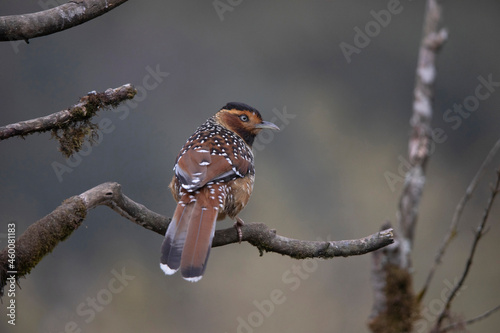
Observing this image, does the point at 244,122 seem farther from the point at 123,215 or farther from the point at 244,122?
the point at 123,215

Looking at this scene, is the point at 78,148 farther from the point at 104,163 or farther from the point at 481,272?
the point at 481,272

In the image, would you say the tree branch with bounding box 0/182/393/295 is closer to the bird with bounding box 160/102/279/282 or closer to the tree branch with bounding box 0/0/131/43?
the bird with bounding box 160/102/279/282

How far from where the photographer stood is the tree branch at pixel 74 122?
110 inches

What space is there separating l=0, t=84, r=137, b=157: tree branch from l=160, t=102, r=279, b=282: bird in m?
0.64

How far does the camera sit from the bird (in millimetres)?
3033

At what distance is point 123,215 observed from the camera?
314cm

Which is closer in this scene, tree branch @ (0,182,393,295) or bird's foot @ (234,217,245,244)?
tree branch @ (0,182,393,295)

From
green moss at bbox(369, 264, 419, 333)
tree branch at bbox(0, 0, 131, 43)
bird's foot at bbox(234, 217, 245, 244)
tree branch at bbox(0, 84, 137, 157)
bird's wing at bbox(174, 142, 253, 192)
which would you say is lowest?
green moss at bbox(369, 264, 419, 333)

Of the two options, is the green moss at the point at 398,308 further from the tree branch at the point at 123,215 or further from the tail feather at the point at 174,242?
the tail feather at the point at 174,242

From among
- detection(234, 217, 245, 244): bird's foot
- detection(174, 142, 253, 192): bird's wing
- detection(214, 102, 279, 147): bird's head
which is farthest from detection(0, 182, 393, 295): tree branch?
detection(214, 102, 279, 147): bird's head

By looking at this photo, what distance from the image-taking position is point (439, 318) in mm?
3369

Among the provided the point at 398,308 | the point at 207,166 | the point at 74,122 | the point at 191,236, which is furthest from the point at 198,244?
the point at 398,308

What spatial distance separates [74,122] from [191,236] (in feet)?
2.92

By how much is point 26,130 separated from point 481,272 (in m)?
6.06
